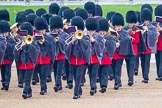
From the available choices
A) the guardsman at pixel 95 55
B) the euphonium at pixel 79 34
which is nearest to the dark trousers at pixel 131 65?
the guardsman at pixel 95 55

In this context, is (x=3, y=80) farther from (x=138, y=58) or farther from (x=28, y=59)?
(x=138, y=58)

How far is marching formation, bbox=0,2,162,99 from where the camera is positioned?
1620cm

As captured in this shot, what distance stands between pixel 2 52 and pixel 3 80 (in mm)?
1047

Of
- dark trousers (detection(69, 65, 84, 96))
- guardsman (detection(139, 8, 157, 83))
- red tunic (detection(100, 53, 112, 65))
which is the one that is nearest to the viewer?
dark trousers (detection(69, 65, 84, 96))

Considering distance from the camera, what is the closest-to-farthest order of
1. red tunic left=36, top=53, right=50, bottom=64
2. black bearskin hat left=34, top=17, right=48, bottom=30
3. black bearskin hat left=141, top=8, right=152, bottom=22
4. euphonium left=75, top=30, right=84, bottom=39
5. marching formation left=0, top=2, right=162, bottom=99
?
1. euphonium left=75, top=30, right=84, bottom=39
2. marching formation left=0, top=2, right=162, bottom=99
3. red tunic left=36, top=53, right=50, bottom=64
4. black bearskin hat left=34, top=17, right=48, bottom=30
5. black bearskin hat left=141, top=8, right=152, bottom=22

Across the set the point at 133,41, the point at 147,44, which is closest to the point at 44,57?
the point at 133,41

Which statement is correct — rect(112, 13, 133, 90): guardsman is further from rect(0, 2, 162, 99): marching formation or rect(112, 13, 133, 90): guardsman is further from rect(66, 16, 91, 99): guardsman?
rect(66, 16, 91, 99): guardsman

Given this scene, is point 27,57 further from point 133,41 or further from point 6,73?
point 133,41

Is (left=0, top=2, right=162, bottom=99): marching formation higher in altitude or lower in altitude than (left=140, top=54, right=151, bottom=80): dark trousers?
higher

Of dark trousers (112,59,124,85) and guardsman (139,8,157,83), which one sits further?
guardsman (139,8,157,83)

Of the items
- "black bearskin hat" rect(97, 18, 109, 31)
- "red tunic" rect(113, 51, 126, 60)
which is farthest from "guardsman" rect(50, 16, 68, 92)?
"red tunic" rect(113, 51, 126, 60)

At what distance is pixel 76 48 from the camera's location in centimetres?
1606

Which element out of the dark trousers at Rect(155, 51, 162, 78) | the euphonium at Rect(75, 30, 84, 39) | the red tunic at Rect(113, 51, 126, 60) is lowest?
the dark trousers at Rect(155, 51, 162, 78)

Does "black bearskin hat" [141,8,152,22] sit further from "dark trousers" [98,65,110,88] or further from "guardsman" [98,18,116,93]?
"dark trousers" [98,65,110,88]
